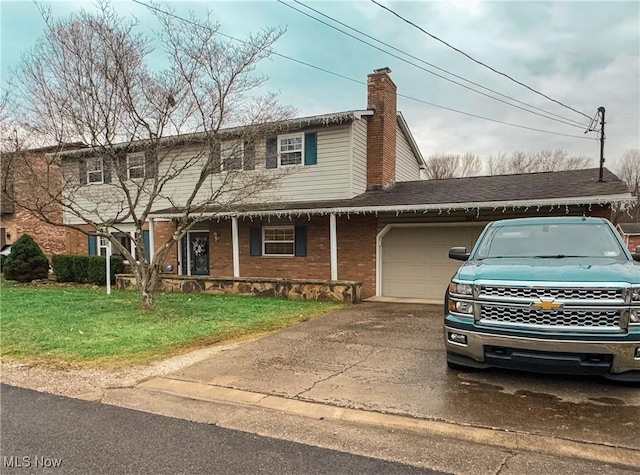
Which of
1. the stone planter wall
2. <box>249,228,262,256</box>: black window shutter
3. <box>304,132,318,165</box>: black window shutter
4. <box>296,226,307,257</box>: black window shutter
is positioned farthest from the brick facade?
<box>304,132,318,165</box>: black window shutter

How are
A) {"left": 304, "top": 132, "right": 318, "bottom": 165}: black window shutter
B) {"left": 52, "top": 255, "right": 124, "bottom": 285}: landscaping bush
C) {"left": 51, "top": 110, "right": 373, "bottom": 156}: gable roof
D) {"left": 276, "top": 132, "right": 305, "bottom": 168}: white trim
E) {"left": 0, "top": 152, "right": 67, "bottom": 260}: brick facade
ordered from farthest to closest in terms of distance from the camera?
{"left": 0, "top": 152, "right": 67, "bottom": 260}: brick facade → {"left": 52, "top": 255, "right": 124, "bottom": 285}: landscaping bush → {"left": 276, "top": 132, "right": 305, "bottom": 168}: white trim → {"left": 304, "top": 132, "right": 318, "bottom": 165}: black window shutter → {"left": 51, "top": 110, "right": 373, "bottom": 156}: gable roof

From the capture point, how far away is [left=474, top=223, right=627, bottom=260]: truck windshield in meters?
5.00

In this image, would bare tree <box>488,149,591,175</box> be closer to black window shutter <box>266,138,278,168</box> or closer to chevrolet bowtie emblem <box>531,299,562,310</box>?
black window shutter <box>266,138,278,168</box>

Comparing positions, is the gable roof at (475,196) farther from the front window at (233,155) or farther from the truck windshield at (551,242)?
the truck windshield at (551,242)

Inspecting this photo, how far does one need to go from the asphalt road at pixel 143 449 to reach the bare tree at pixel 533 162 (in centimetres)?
3710

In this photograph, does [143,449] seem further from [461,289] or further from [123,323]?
[123,323]

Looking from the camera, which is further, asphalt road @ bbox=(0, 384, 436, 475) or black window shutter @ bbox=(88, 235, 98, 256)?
black window shutter @ bbox=(88, 235, 98, 256)

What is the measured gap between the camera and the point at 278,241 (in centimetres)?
1428

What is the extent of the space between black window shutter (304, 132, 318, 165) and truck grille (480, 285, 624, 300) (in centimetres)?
983

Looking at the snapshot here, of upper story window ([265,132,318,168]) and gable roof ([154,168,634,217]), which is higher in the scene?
upper story window ([265,132,318,168])

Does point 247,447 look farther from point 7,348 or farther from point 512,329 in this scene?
point 7,348

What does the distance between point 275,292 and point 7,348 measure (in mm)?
6804

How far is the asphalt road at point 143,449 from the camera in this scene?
3.03 metres

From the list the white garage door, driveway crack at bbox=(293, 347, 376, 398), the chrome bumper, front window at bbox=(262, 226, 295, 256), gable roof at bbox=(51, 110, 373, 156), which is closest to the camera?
the chrome bumper
